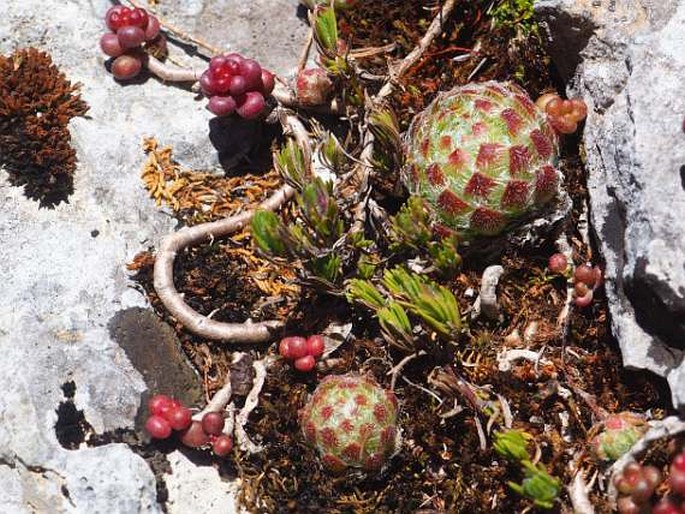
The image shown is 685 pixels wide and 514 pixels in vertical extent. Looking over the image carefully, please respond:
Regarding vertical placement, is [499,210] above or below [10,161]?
above

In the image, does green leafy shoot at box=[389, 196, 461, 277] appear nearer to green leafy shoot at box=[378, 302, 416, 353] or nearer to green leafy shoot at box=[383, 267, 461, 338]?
green leafy shoot at box=[383, 267, 461, 338]

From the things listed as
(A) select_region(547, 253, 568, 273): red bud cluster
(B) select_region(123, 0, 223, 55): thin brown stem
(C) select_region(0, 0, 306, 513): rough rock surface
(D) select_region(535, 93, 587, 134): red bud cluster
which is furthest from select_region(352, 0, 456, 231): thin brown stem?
(B) select_region(123, 0, 223, 55): thin brown stem

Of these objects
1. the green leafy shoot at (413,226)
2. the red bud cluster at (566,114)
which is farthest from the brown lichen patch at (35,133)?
the red bud cluster at (566,114)

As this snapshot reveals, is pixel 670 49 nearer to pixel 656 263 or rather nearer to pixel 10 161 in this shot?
pixel 656 263

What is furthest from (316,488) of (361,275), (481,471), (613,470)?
(613,470)

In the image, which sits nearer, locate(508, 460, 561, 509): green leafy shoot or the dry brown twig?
locate(508, 460, 561, 509): green leafy shoot

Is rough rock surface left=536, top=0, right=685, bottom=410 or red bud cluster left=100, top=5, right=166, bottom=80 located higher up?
rough rock surface left=536, top=0, right=685, bottom=410

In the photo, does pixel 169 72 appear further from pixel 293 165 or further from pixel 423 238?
pixel 423 238
